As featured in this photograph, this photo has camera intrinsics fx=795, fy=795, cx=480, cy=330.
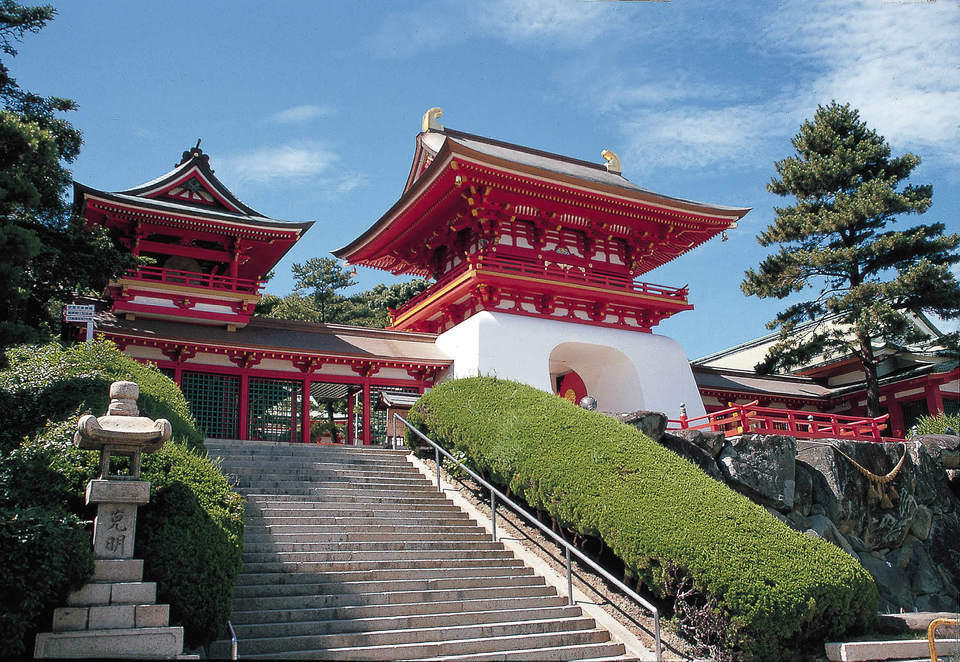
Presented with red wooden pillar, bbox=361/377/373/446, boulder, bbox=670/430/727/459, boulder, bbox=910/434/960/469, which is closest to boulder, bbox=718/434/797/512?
boulder, bbox=670/430/727/459

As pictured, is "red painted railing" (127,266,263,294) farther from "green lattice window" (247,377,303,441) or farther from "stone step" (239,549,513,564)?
"stone step" (239,549,513,564)

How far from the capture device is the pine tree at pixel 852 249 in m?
24.5

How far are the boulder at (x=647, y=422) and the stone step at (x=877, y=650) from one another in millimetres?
5364

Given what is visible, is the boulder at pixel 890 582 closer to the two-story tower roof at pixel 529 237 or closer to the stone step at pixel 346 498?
the stone step at pixel 346 498

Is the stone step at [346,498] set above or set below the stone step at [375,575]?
above

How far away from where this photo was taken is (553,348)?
2277 cm

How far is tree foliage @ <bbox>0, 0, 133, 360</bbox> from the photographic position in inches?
438

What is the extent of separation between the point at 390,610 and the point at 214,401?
11.7m

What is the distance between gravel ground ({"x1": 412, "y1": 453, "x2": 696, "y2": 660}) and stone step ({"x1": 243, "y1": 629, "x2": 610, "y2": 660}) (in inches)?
26.9

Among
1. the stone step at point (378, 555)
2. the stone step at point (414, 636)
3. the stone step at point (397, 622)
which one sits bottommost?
the stone step at point (414, 636)

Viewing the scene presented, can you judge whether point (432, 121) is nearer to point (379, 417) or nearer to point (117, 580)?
point (379, 417)

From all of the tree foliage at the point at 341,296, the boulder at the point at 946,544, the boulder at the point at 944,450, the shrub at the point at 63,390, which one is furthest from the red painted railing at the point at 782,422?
the tree foliage at the point at 341,296

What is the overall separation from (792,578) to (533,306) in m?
13.5

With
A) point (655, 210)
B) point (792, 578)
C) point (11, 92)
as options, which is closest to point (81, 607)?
point (792, 578)
